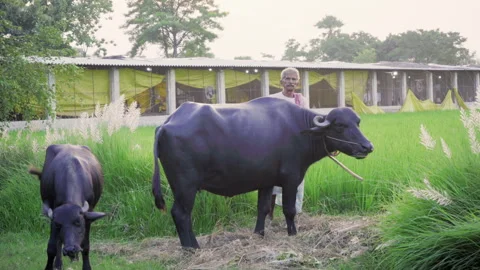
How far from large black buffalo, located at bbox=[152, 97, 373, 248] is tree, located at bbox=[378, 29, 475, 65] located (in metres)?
49.8

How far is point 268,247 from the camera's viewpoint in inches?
212

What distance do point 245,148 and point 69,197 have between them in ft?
5.83

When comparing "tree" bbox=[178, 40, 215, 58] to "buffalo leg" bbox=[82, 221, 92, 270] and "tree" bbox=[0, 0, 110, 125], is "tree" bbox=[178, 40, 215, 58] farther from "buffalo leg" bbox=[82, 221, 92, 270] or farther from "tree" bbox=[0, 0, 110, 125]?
"buffalo leg" bbox=[82, 221, 92, 270]

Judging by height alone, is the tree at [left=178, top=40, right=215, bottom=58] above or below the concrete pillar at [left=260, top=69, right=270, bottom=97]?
above

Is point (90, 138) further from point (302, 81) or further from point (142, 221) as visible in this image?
point (302, 81)

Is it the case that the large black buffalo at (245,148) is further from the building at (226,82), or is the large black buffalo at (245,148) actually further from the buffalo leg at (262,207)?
the building at (226,82)

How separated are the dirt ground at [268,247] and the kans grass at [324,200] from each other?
0.20m

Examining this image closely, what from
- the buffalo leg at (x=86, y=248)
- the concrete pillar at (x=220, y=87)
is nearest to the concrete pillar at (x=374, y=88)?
the concrete pillar at (x=220, y=87)

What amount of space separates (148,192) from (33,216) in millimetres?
1613

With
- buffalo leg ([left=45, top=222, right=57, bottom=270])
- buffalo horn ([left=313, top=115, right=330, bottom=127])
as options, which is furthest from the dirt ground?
buffalo horn ([left=313, top=115, right=330, bottom=127])

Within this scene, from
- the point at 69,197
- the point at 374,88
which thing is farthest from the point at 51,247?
the point at 374,88

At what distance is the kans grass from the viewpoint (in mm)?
4195

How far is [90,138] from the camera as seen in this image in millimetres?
8586

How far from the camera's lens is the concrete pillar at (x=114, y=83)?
21.3 meters
